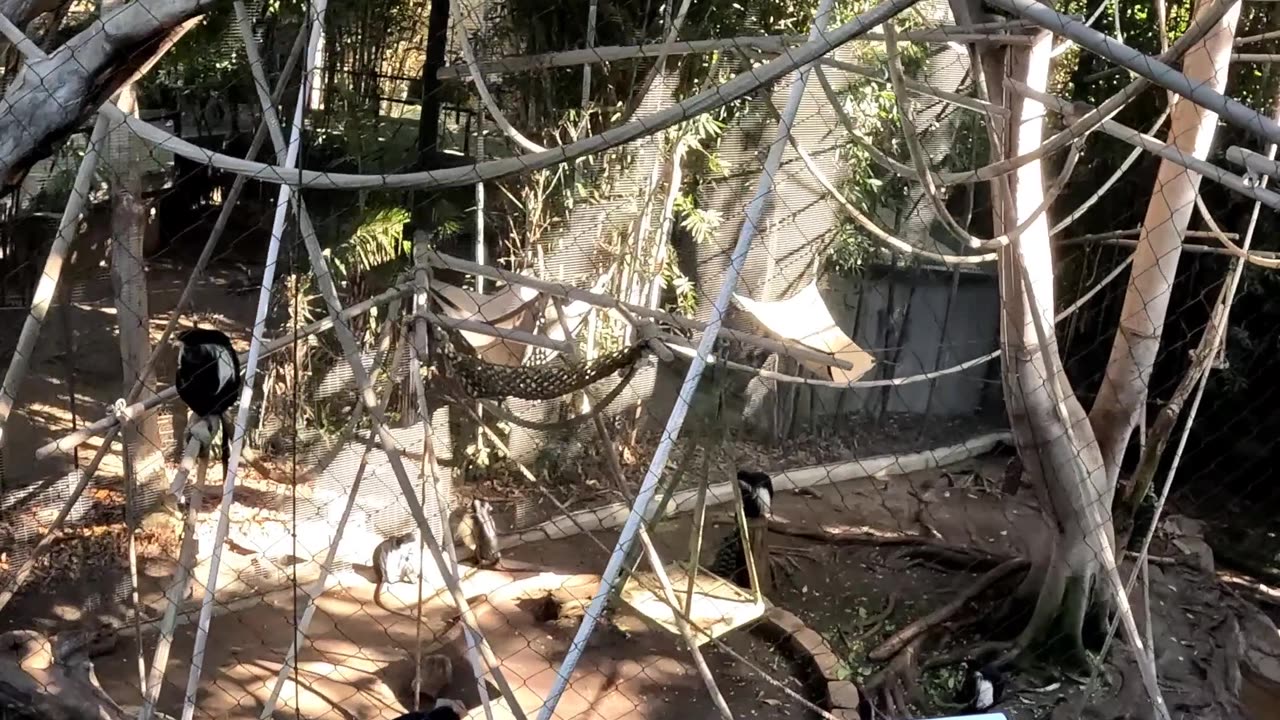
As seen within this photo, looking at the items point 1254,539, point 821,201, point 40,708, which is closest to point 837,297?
point 821,201

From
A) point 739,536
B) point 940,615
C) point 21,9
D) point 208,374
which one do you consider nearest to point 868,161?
point 739,536

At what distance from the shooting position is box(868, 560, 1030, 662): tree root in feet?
8.34

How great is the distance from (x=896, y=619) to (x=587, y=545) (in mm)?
930

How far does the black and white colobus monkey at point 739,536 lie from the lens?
2.76 meters

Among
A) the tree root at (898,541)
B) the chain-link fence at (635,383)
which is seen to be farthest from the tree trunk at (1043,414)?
the tree root at (898,541)

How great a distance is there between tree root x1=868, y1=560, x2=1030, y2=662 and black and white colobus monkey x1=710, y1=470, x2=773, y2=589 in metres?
0.41

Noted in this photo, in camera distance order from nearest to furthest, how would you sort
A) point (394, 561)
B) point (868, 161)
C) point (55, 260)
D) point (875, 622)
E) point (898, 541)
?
point (55, 260)
point (394, 561)
point (875, 622)
point (898, 541)
point (868, 161)

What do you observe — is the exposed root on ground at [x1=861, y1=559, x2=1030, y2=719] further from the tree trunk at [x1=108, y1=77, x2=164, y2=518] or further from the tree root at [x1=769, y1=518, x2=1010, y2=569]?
the tree trunk at [x1=108, y1=77, x2=164, y2=518]

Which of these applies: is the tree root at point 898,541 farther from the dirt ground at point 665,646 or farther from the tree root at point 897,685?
the tree root at point 897,685

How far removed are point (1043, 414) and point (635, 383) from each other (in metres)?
1.56

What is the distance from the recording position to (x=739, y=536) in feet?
9.00

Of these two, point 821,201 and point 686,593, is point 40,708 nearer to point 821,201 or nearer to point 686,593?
point 686,593

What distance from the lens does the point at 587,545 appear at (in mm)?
3020

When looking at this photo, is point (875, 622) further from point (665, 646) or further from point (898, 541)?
point (665, 646)
